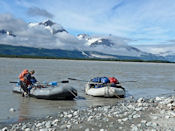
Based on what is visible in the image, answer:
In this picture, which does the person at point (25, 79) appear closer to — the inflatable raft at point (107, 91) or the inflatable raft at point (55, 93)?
the inflatable raft at point (55, 93)

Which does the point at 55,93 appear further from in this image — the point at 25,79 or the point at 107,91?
the point at 107,91

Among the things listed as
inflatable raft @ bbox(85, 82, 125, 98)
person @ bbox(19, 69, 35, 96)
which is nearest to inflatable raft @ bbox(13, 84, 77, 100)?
person @ bbox(19, 69, 35, 96)

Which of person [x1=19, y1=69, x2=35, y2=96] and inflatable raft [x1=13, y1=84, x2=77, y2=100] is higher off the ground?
person [x1=19, y1=69, x2=35, y2=96]

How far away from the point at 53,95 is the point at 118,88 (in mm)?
4900

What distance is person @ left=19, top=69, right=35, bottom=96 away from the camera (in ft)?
53.4

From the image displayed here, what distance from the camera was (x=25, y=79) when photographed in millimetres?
16344

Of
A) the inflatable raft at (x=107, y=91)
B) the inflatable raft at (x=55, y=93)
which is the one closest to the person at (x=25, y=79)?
the inflatable raft at (x=55, y=93)

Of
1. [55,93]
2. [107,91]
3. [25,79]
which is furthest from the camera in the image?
[107,91]

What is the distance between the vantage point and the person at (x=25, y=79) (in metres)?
16.3

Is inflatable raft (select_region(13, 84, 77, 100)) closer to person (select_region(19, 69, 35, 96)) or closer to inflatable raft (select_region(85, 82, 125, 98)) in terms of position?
person (select_region(19, 69, 35, 96))

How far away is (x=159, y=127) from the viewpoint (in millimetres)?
7227

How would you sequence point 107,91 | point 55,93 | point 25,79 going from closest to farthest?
1. point 55,93
2. point 25,79
3. point 107,91

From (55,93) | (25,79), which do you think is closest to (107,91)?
(55,93)

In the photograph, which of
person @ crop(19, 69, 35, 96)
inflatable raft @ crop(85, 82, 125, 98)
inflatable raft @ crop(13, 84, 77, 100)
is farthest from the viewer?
inflatable raft @ crop(85, 82, 125, 98)
